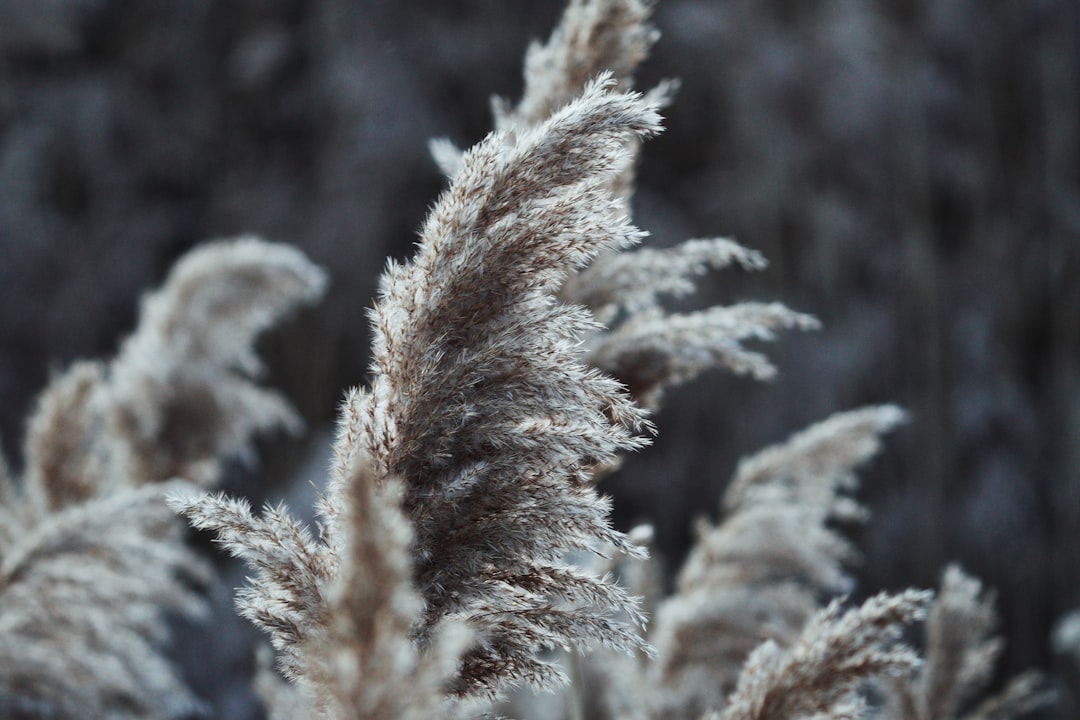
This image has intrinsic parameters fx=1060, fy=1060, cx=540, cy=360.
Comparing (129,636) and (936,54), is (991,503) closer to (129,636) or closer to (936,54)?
(936,54)

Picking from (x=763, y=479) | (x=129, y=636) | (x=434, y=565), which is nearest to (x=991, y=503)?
(x=763, y=479)

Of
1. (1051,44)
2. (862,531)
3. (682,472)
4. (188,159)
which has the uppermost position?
(188,159)

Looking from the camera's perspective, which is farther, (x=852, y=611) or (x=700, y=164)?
(x=700, y=164)

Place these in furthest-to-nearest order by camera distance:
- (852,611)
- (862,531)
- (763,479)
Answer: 1. (862,531)
2. (763,479)
3. (852,611)

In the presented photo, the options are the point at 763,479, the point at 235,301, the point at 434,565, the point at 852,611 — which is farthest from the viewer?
the point at 235,301

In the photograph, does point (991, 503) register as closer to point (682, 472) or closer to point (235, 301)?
point (682, 472)

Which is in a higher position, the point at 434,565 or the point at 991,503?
the point at 991,503

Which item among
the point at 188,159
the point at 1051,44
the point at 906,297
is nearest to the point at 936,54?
the point at 1051,44
